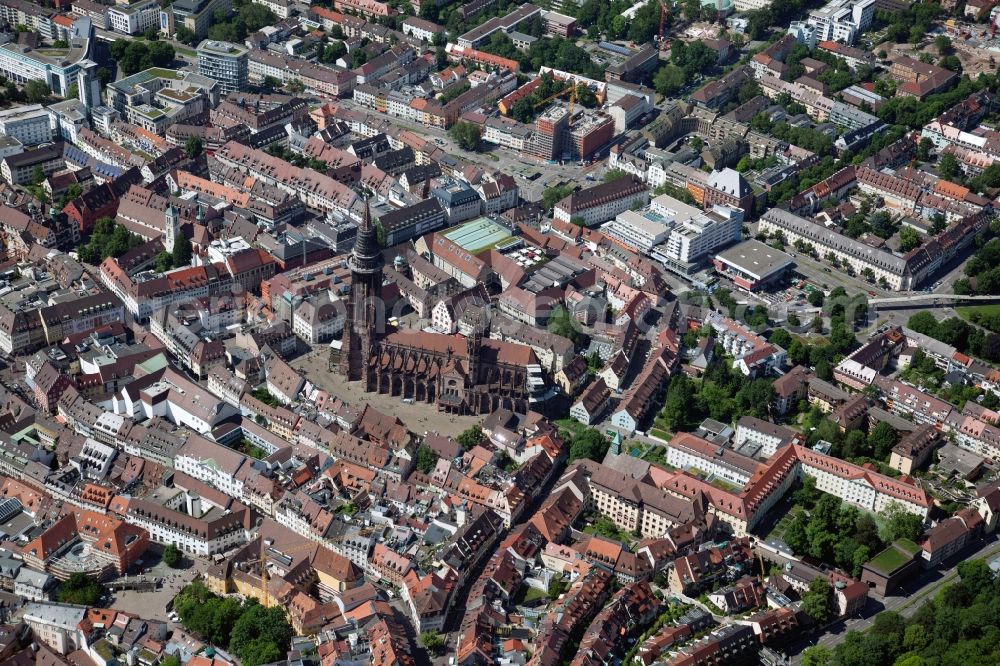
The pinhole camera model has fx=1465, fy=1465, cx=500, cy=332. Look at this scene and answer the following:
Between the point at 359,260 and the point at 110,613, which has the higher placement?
the point at 359,260

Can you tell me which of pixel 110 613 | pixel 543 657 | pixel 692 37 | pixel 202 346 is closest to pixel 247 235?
pixel 202 346

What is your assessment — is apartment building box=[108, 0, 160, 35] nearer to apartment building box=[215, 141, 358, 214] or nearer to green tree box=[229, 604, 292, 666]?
apartment building box=[215, 141, 358, 214]

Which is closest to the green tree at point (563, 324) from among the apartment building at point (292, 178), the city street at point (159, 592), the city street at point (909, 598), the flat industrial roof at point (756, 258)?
the flat industrial roof at point (756, 258)

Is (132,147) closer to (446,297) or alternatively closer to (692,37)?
(446,297)

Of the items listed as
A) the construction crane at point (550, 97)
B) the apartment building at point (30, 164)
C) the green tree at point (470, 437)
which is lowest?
the apartment building at point (30, 164)

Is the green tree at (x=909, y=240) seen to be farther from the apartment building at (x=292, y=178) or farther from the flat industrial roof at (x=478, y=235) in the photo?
the apartment building at (x=292, y=178)

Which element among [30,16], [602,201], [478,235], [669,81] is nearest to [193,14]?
[30,16]
